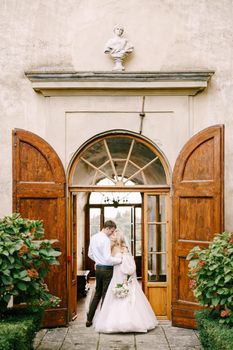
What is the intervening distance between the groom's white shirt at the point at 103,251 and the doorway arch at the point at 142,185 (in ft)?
1.45

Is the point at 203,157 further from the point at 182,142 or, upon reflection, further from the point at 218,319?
the point at 218,319

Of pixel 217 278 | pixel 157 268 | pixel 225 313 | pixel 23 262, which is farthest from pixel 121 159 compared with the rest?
pixel 225 313

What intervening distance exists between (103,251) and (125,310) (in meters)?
1.07

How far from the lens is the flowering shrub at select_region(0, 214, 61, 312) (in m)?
7.68

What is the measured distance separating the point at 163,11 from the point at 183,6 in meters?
0.35

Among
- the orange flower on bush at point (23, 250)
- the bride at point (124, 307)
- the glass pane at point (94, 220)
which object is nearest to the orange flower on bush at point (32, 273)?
the orange flower on bush at point (23, 250)

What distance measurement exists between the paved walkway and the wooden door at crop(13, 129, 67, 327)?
411 mm

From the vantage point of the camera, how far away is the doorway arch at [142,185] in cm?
1043

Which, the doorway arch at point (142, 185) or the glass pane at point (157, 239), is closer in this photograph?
the doorway arch at point (142, 185)

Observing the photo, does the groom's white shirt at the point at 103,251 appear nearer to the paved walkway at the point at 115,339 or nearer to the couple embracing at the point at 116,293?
the couple embracing at the point at 116,293

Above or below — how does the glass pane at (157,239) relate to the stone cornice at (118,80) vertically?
below

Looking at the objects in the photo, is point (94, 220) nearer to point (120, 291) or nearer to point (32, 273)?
point (120, 291)

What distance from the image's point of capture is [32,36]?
10.4 meters

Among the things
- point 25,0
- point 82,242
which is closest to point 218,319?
point 25,0
